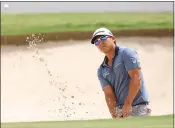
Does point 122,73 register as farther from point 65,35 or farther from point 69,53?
point 69,53

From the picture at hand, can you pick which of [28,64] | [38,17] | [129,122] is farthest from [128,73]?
[38,17]

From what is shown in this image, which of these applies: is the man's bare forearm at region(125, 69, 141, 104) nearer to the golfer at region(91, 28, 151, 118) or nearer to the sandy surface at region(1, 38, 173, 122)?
the golfer at region(91, 28, 151, 118)

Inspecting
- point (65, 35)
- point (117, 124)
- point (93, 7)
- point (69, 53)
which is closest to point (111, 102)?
point (117, 124)

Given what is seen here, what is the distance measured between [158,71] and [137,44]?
15.8 inches

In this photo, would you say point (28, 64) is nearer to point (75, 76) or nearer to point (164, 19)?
point (75, 76)

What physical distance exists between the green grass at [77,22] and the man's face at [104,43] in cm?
373

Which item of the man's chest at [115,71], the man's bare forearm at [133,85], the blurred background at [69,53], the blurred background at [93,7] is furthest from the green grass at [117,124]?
the blurred background at [93,7]

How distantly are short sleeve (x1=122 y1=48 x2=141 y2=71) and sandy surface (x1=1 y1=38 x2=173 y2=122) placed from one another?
10.5ft

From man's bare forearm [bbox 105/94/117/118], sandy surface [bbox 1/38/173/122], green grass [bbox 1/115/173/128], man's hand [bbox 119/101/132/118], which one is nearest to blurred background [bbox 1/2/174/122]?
sandy surface [bbox 1/38/173/122]

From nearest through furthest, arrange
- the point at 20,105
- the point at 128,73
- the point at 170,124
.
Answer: the point at 170,124 → the point at 128,73 → the point at 20,105

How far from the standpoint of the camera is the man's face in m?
2.80

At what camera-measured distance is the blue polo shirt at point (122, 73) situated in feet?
9.21

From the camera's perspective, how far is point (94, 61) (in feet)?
22.3

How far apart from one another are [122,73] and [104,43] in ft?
0.59
